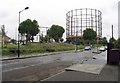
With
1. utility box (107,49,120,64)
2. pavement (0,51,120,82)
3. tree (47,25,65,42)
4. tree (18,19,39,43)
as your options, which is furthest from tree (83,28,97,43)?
pavement (0,51,120,82)

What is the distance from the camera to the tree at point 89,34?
149337 millimetres

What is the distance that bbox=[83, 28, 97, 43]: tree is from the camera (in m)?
149

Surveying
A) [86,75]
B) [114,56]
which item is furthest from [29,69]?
[114,56]

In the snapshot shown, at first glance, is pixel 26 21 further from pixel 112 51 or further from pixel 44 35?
pixel 112 51

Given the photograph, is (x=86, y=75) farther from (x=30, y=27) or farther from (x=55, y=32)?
(x=55, y=32)

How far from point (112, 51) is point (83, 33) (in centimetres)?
12661

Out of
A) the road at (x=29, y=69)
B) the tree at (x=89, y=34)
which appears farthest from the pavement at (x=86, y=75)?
the tree at (x=89, y=34)

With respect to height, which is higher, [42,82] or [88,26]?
[88,26]

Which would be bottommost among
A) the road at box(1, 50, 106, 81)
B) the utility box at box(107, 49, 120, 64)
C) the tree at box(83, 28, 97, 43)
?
the road at box(1, 50, 106, 81)

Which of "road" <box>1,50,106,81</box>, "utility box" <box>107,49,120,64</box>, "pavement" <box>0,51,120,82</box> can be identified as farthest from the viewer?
"utility box" <box>107,49,120,64</box>

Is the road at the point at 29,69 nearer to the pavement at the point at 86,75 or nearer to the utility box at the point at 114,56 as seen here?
the pavement at the point at 86,75

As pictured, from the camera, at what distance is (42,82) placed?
1413 centimetres

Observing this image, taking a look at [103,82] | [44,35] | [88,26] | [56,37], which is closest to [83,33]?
[88,26]

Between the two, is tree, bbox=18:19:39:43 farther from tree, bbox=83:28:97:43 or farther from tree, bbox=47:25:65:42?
tree, bbox=83:28:97:43
